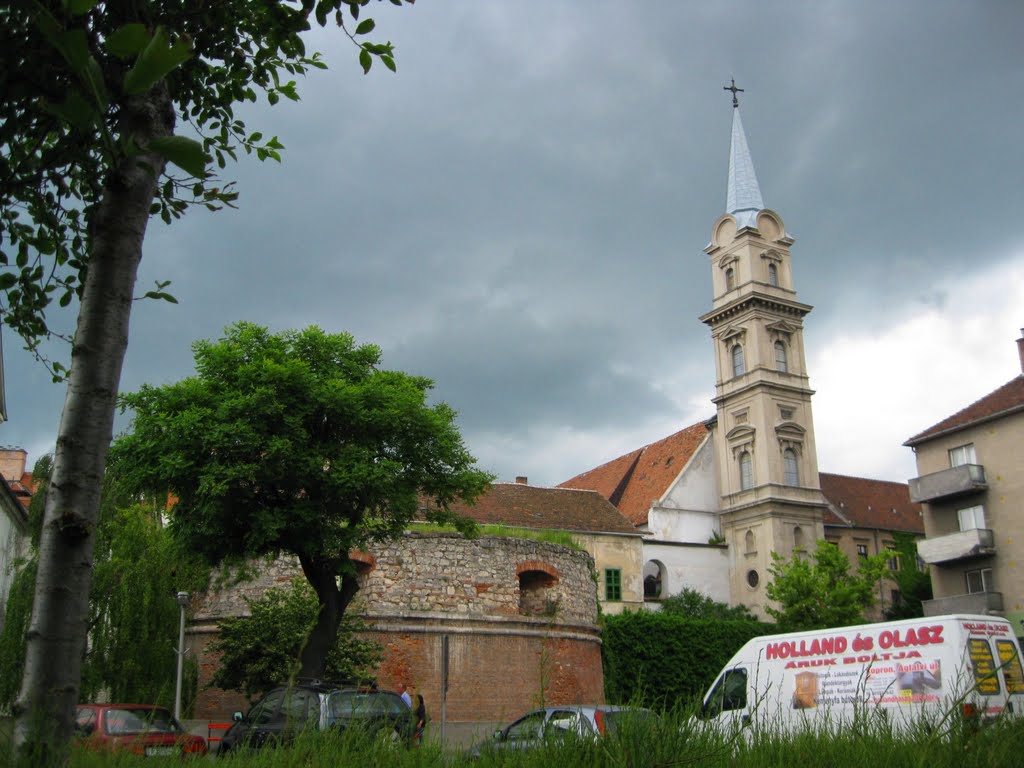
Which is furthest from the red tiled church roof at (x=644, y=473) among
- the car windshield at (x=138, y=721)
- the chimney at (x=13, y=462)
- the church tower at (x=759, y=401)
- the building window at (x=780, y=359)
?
the car windshield at (x=138, y=721)

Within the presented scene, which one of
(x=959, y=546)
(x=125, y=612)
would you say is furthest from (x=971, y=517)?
(x=125, y=612)

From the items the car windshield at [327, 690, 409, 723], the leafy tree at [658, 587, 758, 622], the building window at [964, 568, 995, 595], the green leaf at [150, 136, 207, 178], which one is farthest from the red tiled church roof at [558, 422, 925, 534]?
the green leaf at [150, 136, 207, 178]

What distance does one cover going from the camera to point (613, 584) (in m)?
46.7

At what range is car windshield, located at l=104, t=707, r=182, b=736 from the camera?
6156 mm

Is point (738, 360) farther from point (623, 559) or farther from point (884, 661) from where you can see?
point (884, 661)

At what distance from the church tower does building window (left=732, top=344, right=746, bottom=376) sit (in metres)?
0.07

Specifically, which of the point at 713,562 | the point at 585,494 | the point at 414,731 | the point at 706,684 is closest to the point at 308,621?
the point at 706,684

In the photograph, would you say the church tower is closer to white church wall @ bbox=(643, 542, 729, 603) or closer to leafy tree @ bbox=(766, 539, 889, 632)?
white church wall @ bbox=(643, 542, 729, 603)

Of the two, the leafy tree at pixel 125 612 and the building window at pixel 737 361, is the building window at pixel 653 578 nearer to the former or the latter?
the building window at pixel 737 361

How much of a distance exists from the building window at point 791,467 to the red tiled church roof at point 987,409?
10.2 metres

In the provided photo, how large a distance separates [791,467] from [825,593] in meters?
16.0

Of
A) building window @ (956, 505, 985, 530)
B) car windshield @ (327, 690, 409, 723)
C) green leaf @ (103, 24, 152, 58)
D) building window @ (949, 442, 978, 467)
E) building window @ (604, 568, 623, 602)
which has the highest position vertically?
building window @ (949, 442, 978, 467)

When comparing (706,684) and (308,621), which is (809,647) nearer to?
(308,621)

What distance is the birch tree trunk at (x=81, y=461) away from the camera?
13.2ft
